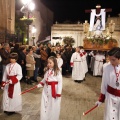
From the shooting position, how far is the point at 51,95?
18.1 feet

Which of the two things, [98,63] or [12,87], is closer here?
Answer: [12,87]

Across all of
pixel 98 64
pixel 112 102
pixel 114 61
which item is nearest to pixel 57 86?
pixel 112 102

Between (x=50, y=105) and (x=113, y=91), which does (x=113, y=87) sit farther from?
(x=50, y=105)

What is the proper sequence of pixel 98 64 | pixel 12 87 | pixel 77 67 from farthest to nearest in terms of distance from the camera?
pixel 98 64, pixel 77 67, pixel 12 87

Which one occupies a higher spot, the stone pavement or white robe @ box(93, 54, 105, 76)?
white robe @ box(93, 54, 105, 76)

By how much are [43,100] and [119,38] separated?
2924cm

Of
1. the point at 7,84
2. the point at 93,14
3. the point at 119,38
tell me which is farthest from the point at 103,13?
the point at 119,38

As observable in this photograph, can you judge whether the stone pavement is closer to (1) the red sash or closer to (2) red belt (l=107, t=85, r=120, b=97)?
(1) the red sash

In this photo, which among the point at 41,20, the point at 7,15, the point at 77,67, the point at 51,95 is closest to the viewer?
the point at 51,95

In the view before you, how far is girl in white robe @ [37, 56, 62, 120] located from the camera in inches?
216

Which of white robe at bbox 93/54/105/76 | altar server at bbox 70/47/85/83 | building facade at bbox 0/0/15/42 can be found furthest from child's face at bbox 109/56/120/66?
building facade at bbox 0/0/15/42

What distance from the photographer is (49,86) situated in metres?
5.57

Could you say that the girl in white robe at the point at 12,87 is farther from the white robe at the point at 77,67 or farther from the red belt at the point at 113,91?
the white robe at the point at 77,67

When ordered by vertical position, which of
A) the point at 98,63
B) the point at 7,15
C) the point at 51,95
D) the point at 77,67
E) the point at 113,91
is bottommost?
the point at 51,95
